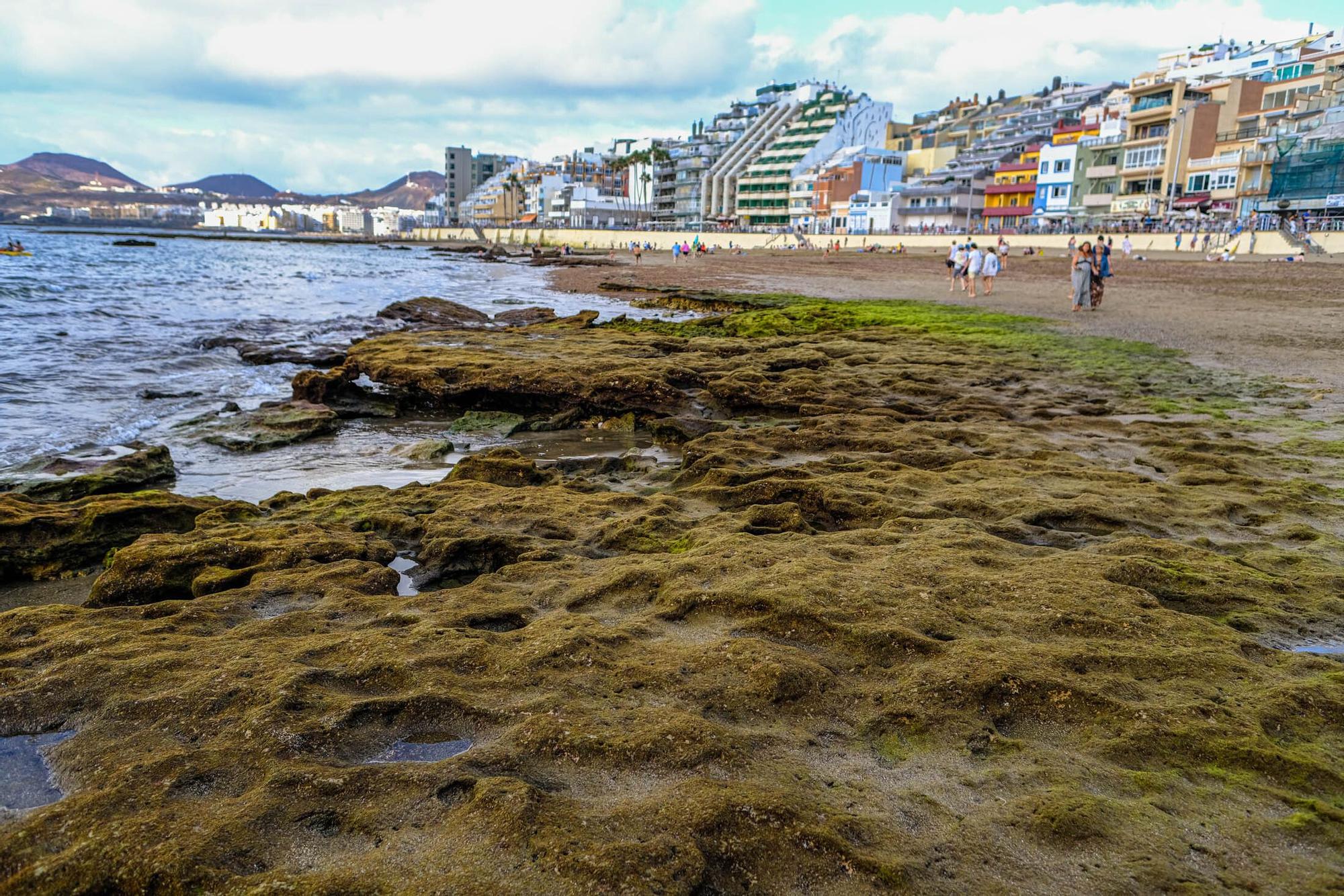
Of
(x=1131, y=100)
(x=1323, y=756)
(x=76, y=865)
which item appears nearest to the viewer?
(x=76, y=865)

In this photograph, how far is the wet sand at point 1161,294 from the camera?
14.7m

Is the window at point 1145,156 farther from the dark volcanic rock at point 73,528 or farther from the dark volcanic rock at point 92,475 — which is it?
the dark volcanic rock at point 73,528

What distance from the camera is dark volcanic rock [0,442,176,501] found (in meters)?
7.13

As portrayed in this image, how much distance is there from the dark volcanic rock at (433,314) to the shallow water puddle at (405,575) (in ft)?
48.3

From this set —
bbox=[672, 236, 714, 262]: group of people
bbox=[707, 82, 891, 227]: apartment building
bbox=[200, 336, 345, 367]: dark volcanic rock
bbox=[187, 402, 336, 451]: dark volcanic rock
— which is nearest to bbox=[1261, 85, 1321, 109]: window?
bbox=[672, 236, 714, 262]: group of people

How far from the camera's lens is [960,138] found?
122938 mm

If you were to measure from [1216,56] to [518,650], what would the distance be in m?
121

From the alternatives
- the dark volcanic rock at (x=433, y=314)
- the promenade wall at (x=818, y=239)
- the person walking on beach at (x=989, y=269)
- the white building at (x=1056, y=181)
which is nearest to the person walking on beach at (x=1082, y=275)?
the person walking on beach at (x=989, y=269)

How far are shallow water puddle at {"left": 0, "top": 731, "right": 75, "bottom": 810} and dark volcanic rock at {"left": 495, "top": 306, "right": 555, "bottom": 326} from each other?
16737 mm

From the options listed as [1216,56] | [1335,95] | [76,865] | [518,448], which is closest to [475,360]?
[518,448]

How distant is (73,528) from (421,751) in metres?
4.26

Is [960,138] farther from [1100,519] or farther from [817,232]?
[1100,519]

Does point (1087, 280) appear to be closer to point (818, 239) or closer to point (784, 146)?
point (818, 239)

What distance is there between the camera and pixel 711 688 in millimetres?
3498
